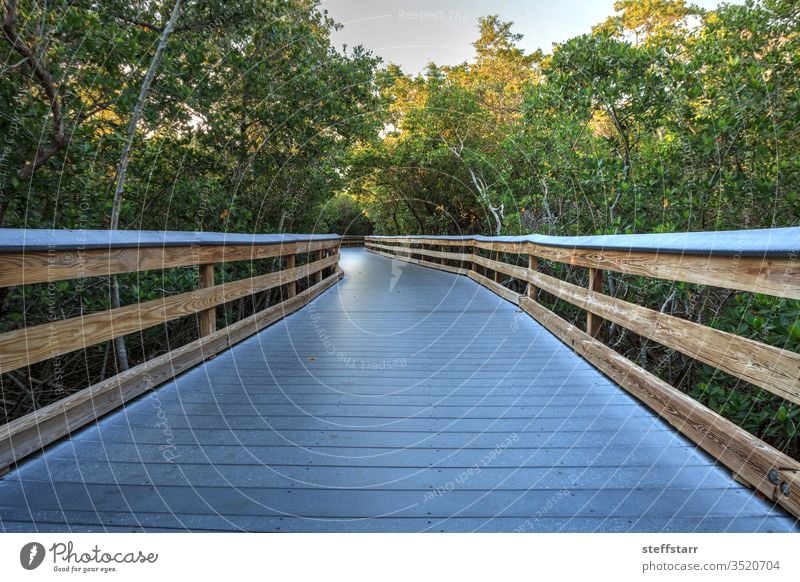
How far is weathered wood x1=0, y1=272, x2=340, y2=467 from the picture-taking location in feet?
6.34

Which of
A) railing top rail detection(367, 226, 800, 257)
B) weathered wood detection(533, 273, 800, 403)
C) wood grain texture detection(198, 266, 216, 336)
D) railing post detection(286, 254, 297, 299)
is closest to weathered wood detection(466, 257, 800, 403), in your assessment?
weathered wood detection(533, 273, 800, 403)

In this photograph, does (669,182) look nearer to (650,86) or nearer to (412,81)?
(650,86)

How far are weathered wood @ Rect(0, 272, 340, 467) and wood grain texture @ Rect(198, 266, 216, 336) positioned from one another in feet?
0.22

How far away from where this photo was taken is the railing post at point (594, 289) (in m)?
3.55

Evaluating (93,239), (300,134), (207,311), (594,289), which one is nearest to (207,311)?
(207,311)

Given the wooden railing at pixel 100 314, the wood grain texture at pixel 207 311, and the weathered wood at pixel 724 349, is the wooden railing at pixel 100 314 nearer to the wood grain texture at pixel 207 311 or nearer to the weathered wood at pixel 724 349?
the wood grain texture at pixel 207 311

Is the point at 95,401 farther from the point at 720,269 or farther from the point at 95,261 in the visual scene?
the point at 720,269

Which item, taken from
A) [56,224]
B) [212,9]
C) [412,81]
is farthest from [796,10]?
[412,81]

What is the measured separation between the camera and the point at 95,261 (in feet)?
7.75

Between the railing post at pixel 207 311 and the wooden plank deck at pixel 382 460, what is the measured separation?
1.23 ft

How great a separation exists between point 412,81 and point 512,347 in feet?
63.4

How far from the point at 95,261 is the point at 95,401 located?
0.74 m

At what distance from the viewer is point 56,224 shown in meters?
4.07

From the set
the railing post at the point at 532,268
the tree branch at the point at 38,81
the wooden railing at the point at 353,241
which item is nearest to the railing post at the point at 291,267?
the tree branch at the point at 38,81
